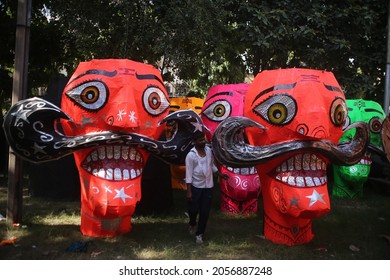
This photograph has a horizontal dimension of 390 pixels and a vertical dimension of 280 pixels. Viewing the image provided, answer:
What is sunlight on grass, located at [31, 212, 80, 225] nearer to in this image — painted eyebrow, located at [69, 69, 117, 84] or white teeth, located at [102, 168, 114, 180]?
white teeth, located at [102, 168, 114, 180]

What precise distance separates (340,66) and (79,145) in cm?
768

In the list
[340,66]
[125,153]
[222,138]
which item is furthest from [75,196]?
[340,66]

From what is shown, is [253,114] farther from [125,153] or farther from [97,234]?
[97,234]

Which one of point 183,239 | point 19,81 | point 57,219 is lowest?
point 57,219

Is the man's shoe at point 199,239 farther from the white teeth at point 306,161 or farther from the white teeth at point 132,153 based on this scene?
the white teeth at point 306,161

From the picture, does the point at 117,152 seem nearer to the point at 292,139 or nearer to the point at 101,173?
the point at 101,173

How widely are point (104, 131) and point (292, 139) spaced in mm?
2139

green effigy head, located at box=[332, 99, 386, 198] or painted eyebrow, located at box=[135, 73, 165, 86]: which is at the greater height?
painted eyebrow, located at box=[135, 73, 165, 86]

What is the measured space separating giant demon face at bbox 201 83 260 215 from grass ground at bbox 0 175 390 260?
240mm

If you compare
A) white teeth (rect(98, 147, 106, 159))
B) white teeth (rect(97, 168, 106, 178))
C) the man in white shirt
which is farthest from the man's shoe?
white teeth (rect(98, 147, 106, 159))

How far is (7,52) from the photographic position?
33.2 feet

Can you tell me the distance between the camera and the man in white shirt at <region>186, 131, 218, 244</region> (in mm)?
4973

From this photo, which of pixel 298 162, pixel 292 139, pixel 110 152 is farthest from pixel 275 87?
pixel 110 152

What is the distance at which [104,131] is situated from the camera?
15.5 ft
